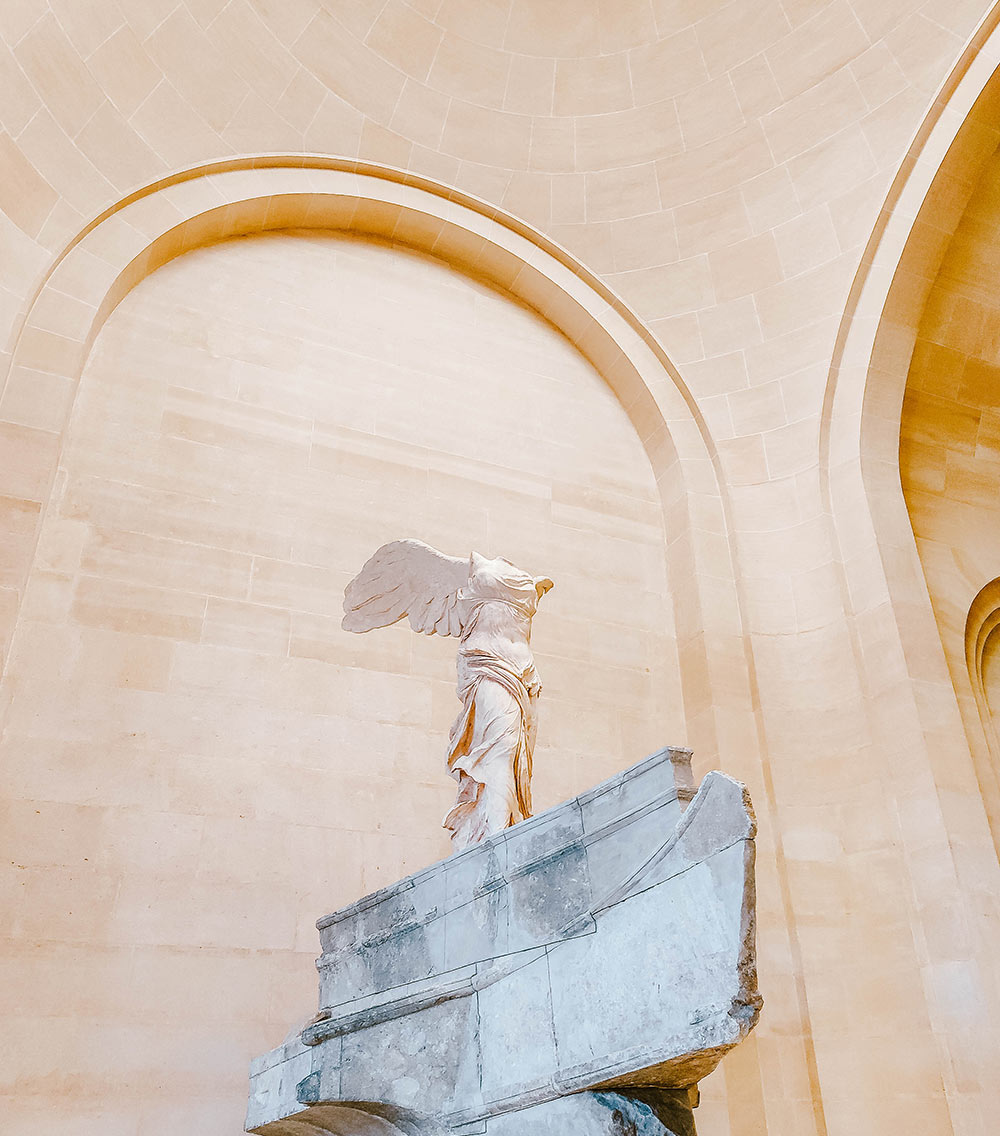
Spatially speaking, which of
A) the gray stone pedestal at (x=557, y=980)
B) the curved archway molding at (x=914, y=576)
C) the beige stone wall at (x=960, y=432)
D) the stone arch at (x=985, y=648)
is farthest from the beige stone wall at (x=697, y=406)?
the gray stone pedestal at (x=557, y=980)

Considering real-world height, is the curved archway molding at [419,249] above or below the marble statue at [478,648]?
Result: above

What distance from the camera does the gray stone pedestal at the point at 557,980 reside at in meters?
3.33

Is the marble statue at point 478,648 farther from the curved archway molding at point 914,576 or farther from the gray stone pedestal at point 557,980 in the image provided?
the curved archway molding at point 914,576

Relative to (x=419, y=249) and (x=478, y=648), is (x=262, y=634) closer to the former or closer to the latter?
(x=478, y=648)

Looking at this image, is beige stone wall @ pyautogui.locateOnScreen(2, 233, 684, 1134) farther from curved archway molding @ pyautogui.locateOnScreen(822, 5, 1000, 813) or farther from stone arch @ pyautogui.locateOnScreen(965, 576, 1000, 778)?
stone arch @ pyautogui.locateOnScreen(965, 576, 1000, 778)

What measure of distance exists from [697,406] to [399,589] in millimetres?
4497

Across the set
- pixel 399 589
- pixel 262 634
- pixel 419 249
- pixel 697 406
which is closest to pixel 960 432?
pixel 697 406

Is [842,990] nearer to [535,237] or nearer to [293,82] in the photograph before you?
[535,237]

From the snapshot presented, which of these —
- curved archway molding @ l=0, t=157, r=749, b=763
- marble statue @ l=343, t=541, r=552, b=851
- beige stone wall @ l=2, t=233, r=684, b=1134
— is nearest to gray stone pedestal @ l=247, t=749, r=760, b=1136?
marble statue @ l=343, t=541, r=552, b=851

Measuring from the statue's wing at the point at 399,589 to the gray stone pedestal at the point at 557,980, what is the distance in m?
1.62

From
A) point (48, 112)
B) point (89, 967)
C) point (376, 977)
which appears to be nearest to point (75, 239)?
point (48, 112)

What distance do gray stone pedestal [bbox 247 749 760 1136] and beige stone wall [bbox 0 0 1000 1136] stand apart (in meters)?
1.67

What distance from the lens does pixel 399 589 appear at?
589 cm

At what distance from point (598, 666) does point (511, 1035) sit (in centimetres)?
434
